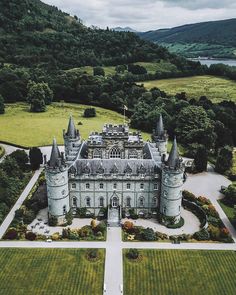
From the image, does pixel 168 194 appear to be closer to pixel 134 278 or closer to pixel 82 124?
pixel 134 278

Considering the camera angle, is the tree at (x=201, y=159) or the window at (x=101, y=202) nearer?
the window at (x=101, y=202)

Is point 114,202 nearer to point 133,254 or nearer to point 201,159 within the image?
point 133,254

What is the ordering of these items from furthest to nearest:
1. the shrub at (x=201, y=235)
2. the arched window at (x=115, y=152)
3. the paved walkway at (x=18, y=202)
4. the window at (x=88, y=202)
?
1. the arched window at (x=115, y=152)
2. the window at (x=88, y=202)
3. the paved walkway at (x=18, y=202)
4. the shrub at (x=201, y=235)

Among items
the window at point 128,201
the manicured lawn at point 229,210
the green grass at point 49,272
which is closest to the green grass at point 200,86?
the manicured lawn at point 229,210

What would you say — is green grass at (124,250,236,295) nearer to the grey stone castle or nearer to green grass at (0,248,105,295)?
green grass at (0,248,105,295)

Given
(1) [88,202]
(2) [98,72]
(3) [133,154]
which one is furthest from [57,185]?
(2) [98,72]

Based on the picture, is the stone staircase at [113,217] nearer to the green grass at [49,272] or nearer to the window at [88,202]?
the window at [88,202]
